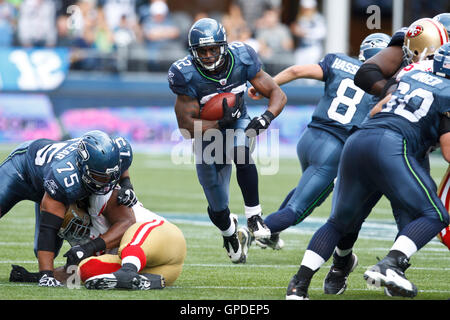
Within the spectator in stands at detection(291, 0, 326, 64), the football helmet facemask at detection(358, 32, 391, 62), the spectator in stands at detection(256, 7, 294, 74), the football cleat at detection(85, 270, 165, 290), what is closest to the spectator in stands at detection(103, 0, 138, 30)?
the spectator in stands at detection(256, 7, 294, 74)

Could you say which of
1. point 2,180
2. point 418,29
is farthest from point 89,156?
point 418,29

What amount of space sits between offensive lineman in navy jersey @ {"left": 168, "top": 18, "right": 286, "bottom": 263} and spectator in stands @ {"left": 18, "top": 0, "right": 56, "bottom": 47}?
38.9 feet

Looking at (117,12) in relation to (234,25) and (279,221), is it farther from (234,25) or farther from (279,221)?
(279,221)

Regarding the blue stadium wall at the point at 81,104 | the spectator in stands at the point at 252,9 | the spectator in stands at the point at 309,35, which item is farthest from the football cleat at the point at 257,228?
the spectator in stands at the point at 252,9

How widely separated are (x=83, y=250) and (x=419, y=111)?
7.53 feet

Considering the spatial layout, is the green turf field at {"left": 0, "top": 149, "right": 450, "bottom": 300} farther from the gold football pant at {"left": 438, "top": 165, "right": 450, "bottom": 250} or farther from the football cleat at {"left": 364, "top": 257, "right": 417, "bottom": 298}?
the football cleat at {"left": 364, "top": 257, "right": 417, "bottom": 298}

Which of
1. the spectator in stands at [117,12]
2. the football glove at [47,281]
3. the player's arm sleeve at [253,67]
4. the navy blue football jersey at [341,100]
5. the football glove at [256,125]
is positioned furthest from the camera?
the spectator in stands at [117,12]

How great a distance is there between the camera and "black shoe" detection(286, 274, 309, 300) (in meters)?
5.00

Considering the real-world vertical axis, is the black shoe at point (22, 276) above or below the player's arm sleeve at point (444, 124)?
below

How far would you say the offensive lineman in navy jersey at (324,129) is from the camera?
718cm

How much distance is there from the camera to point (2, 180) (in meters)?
6.09

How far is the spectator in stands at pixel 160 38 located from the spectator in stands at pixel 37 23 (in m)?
2.11

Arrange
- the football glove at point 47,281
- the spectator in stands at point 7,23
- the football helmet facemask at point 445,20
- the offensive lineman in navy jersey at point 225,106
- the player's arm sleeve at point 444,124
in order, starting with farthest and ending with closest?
the spectator in stands at point 7,23 → the offensive lineman in navy jersey at point 225,106 → the football helmet facemask at point 445,20 → the football glove at point 47,281 → the player's arm sleeve at point 444,124

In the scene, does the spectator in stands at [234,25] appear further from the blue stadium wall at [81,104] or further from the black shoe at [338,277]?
the black shoe at [338,277]
